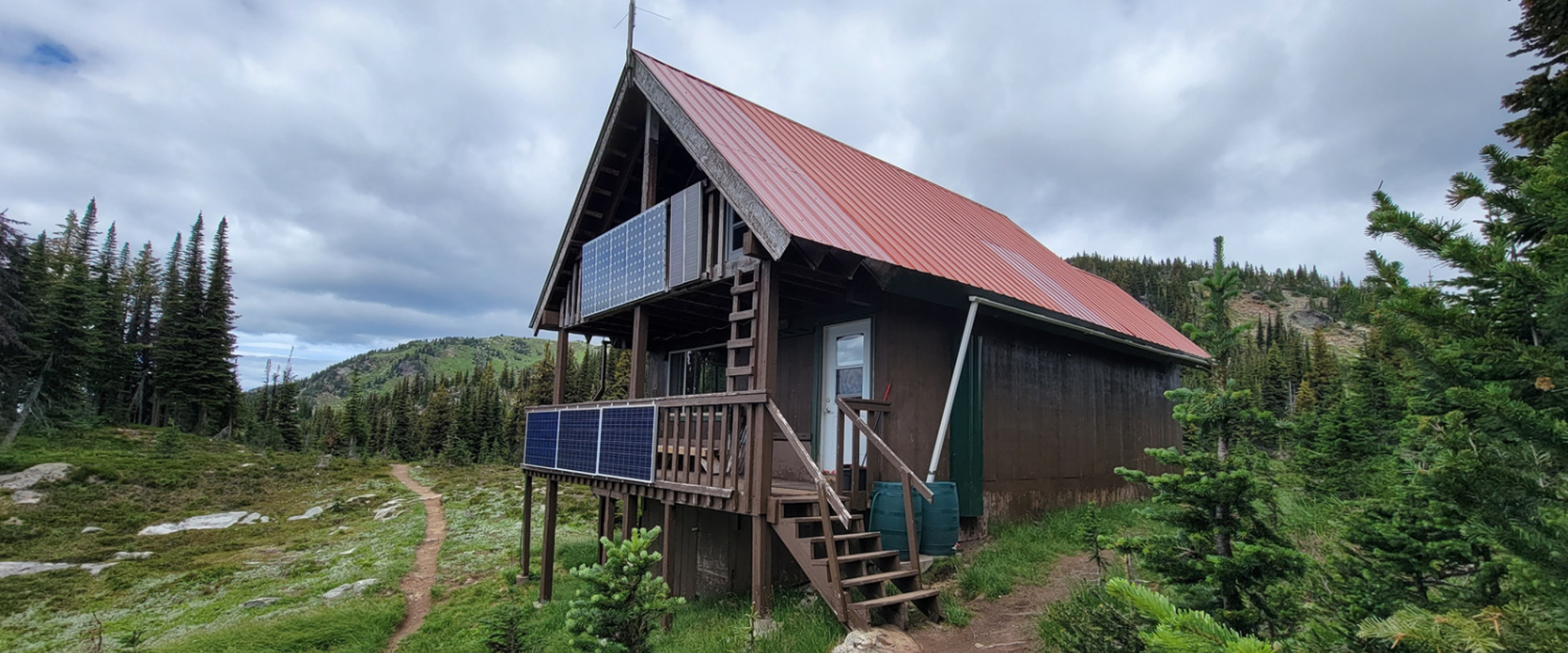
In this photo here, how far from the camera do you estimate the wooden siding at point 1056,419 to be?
10375 mm

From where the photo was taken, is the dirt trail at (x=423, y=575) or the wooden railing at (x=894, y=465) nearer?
the wooden railing at (x=894, y=465)

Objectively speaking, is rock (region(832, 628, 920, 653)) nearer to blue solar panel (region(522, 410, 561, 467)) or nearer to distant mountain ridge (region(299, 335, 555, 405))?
blue solar panel (region(522, 410, 561, 467))

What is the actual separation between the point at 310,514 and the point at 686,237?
24.6 m

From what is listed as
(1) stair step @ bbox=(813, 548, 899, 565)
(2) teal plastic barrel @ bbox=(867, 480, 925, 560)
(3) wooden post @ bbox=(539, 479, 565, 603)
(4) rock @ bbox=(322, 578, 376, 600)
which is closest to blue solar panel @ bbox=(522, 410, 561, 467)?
(3) wooden post @ bbox=(539, 479, 565, 603)

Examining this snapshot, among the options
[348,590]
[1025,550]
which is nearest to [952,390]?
[1025,550]

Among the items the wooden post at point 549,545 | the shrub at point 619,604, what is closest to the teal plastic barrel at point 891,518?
the shrub at point 619,604

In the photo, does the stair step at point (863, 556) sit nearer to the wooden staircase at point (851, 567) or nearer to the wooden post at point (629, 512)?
the wooden staircase at point (851, 567)

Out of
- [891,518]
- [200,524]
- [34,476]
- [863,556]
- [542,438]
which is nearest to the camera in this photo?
[863,556]

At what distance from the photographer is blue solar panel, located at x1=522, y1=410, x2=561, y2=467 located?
1180cm

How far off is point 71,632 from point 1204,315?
18.1m

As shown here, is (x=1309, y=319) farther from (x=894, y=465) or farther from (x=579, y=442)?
(x=579, y=442)

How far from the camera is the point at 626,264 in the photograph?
10.6 m

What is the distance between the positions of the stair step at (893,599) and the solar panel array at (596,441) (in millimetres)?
3273

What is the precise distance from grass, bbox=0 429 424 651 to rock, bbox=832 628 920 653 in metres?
8.67
